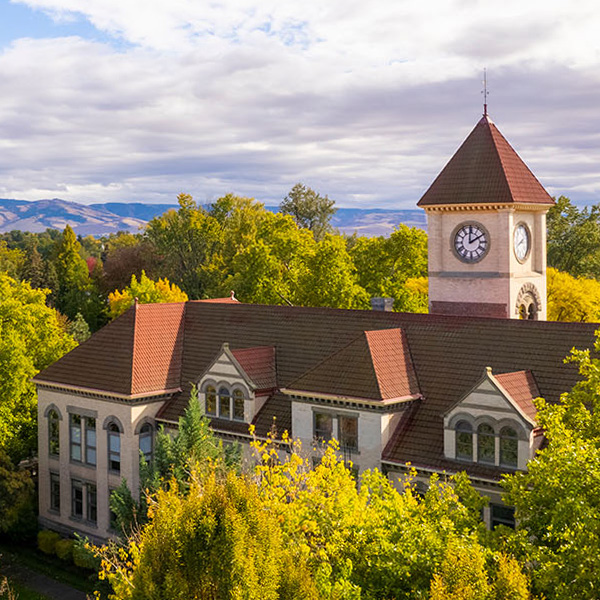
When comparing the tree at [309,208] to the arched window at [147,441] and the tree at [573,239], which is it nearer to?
the tree at [573,239]

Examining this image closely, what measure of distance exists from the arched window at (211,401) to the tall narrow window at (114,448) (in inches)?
184

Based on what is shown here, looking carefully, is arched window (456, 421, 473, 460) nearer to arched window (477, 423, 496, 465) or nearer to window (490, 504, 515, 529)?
arched window (477, 423, 496, 465)

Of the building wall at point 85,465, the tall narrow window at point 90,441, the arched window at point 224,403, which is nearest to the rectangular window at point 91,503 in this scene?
the building wall at point 85,465

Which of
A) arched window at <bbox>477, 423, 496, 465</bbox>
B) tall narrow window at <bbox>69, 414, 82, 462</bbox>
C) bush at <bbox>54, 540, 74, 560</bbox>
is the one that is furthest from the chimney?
bush at <bbox>54, 540, 74, 560</bbox>

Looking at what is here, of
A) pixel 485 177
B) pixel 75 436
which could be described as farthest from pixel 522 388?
pixel 75 436

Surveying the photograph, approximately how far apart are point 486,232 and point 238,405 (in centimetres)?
1361

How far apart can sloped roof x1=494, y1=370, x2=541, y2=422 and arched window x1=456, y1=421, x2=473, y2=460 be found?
1.90 metres

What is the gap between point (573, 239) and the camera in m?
86.9

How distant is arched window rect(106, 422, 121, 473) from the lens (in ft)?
126

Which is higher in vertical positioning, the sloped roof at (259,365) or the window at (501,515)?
the sloped roof at (259,365)

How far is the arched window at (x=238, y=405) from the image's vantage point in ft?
118

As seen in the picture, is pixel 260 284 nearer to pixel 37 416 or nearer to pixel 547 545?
pixel 37 416

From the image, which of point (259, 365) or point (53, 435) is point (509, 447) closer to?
point (259, 365)

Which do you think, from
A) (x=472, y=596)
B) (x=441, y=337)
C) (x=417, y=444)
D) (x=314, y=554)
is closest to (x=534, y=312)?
(x=441, y=337)
